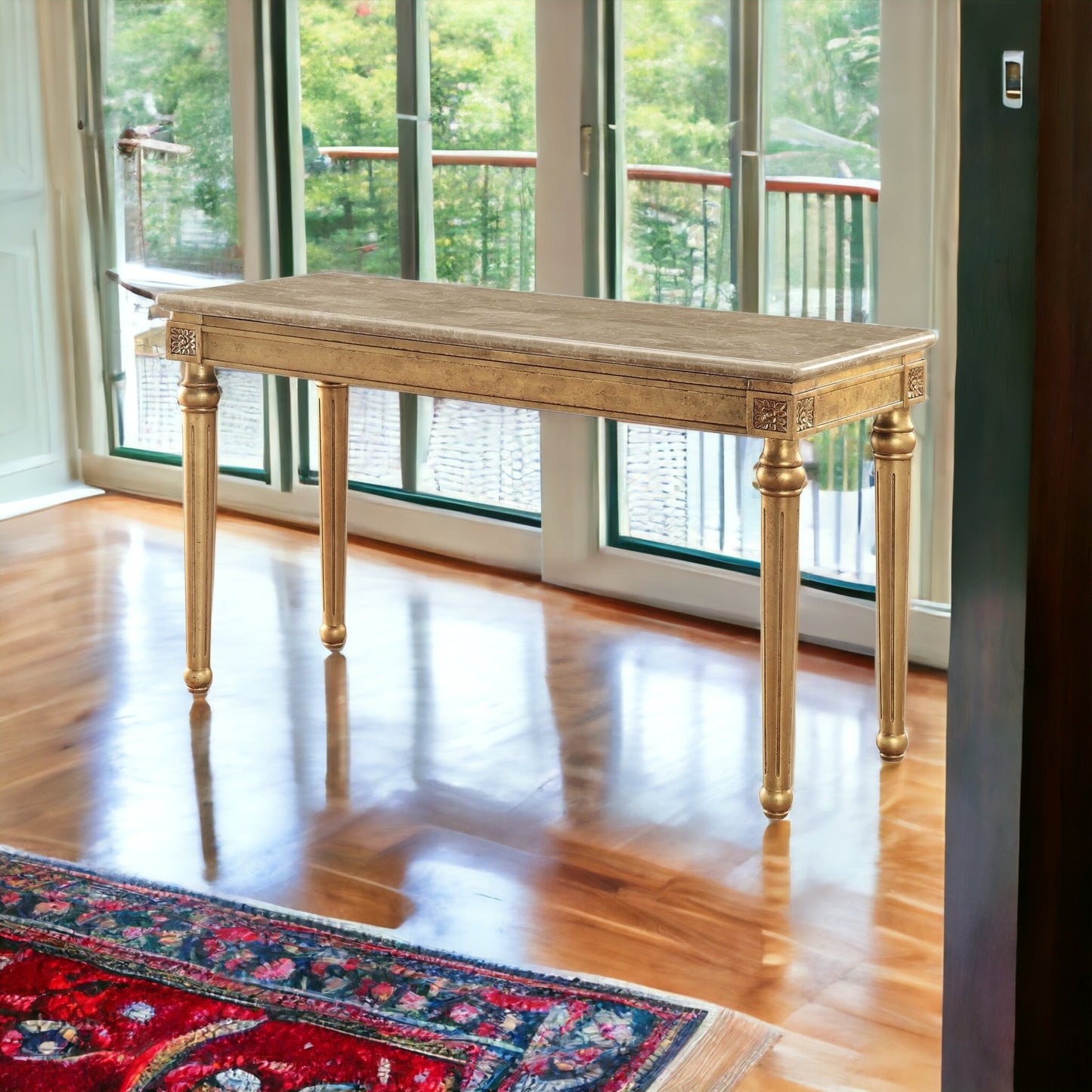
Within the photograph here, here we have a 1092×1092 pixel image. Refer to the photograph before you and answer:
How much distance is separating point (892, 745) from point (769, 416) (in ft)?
2.73

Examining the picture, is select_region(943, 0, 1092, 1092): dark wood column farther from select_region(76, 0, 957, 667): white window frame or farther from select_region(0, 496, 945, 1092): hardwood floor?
select_region(76, 0, 957, 667): white window frame

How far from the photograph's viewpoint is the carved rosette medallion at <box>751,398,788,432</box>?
98.5 inches

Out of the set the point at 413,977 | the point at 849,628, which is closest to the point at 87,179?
the point at 849,628

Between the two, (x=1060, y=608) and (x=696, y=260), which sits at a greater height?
(x=696, y=260)

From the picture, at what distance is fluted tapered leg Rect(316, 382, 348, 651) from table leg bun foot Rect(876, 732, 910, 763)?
124cm

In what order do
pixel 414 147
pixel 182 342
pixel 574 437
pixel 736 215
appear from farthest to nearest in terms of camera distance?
pixel 414 147, pixel 574 437, pixel 736 215, pixel 182 342

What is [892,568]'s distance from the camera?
9.68 ft

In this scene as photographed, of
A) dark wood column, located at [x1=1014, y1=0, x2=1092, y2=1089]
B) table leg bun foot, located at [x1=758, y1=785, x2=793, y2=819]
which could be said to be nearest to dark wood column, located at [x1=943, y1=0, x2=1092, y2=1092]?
dark wood column, located at [x1=1014, y1=0, x2=1092, y2=1089]

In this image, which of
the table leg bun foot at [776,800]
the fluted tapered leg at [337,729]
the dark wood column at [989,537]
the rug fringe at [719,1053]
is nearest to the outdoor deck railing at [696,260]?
the fluted tapered leg at [337,729]

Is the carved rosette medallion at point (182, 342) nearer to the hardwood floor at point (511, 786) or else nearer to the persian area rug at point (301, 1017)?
the hardwood floor at point (511, 786)

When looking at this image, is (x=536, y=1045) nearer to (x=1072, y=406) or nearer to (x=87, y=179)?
(x=1072, y=406)

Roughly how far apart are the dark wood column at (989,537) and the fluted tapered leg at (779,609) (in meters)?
1.17

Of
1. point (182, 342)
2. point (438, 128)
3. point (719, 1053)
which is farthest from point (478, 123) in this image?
point (719, 1053)

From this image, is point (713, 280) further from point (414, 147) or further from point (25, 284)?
point (25, 284)
